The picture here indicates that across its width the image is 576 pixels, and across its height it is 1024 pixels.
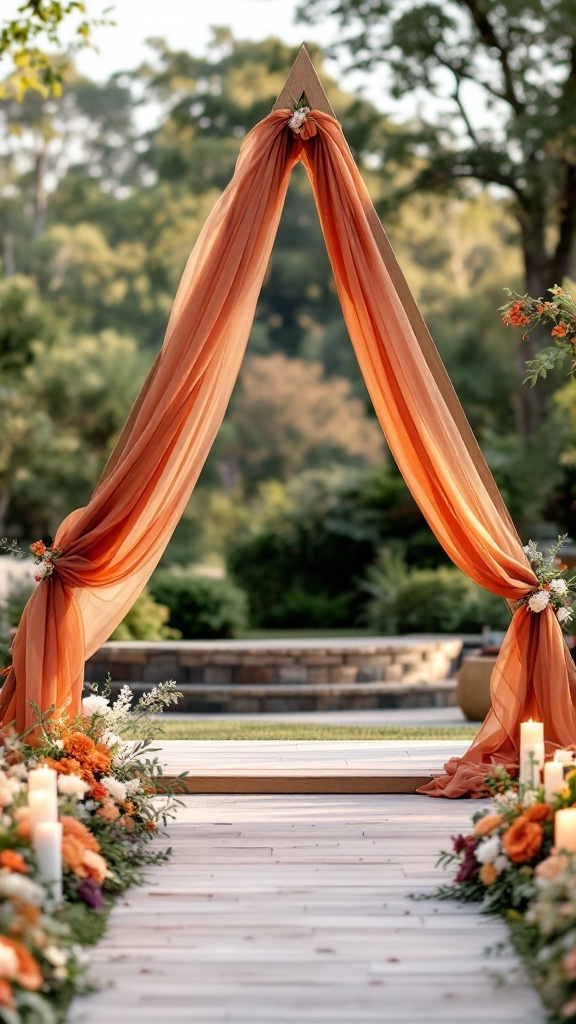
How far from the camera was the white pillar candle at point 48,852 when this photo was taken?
3.17m

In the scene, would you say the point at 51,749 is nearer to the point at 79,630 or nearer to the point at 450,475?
the point at 79,630

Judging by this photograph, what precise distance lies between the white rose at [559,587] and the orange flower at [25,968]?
283cm

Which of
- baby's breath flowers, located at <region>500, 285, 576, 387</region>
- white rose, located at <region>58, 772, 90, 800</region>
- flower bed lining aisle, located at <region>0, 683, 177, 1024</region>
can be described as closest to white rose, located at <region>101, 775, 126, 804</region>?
flower bed lining aisle, located at <region>0, 683, 177, 1024</region>

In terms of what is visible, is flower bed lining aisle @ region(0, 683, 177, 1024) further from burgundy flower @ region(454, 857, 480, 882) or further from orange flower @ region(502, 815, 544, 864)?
orange flower @ region(502, 815, 544, 864)

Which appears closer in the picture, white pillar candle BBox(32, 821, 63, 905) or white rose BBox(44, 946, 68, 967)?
white rose BBox(44, 946, 68, 967)

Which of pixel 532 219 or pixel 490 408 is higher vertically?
pixel 532 219

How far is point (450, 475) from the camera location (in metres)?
4.95

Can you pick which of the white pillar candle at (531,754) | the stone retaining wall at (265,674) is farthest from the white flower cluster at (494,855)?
the stone retaining wall at (265,674)

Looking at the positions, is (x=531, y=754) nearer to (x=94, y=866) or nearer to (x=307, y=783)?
(x=94, y=866)

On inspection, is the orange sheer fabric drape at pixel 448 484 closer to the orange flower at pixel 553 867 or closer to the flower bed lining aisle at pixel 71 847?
the flower bed lining aisle at pixel 71 847

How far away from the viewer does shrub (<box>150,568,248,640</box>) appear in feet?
36.7

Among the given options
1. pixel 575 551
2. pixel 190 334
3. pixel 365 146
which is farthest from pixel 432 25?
pixel 190 334

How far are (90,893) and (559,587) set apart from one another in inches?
91.6

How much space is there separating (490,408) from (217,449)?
659 cm
